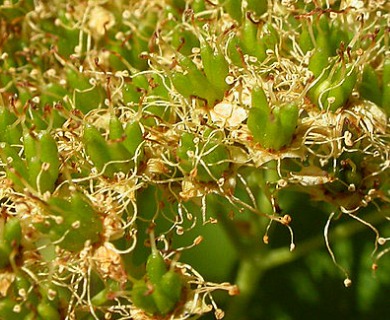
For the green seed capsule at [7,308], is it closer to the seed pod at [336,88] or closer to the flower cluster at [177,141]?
the flower cluster at [177,141]

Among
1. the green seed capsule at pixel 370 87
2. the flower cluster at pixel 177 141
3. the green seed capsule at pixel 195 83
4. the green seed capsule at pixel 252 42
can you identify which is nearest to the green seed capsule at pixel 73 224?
the flower cluster at pixel 177 141

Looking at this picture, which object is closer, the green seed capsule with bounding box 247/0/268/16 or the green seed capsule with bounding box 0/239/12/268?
the green seed capsule with bounding box 0/239/12/268

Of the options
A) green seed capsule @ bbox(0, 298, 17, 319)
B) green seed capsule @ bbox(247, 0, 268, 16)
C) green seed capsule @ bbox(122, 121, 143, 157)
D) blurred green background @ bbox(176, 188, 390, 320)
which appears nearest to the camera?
green seed capsule @ bbox(0, 298, 17, 319)

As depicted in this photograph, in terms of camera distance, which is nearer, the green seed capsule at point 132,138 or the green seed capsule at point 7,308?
the green seed capsule at point 7,308

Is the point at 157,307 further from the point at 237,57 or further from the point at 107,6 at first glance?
the point at 107,6

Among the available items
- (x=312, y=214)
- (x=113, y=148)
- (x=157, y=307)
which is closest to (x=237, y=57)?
(x=113, y=148)

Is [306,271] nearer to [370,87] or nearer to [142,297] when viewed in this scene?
[370,87]

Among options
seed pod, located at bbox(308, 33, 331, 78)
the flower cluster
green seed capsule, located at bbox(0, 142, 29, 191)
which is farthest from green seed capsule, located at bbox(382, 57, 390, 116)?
green seed capsule, located at bbox(0, 142, 29, 191)

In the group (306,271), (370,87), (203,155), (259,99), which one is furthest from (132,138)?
(306,271)

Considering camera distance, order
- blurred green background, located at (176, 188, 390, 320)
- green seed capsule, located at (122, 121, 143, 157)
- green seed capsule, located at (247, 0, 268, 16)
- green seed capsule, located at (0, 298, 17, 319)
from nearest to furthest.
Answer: green seed capsule, located at (0, 298, 17, 319)
green seed capsule, located at (122, 121, 143, 157)
green seed capsule, located at (247, 0, 268, 16)
blurred green background, located at (176, 188, 390, 320)

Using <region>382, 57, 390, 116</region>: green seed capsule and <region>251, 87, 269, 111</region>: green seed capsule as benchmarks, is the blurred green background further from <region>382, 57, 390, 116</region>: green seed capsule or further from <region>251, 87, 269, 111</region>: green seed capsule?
<region>251, 87, 269, 111</region>: green seed capsule

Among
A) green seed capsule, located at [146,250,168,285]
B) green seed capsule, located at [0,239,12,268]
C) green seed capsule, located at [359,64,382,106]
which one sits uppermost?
green seed capsule, located at [359,64,382,106]
